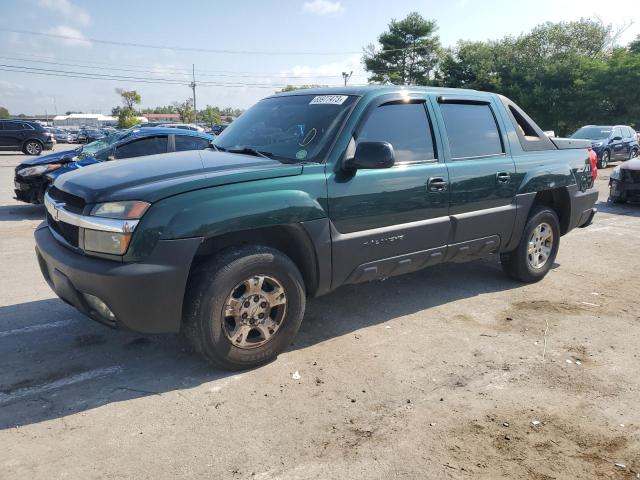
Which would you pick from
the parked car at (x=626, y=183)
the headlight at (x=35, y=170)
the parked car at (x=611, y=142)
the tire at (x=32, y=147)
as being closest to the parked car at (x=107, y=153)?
the headlight at (x=35, y=170)

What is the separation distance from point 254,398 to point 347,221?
1388 millimetres

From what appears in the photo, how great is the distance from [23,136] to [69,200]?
24.3 metres

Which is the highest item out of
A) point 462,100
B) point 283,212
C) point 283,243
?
point 462,100

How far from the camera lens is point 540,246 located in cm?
555

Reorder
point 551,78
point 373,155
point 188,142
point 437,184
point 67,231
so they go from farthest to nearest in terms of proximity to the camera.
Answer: point 551,78
point 188,142
point 437,184
point 373,155
point 67,231

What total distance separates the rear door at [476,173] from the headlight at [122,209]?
256cm

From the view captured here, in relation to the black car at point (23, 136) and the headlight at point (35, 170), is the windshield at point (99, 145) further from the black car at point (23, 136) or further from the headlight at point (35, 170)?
the black car at point (23, 136)

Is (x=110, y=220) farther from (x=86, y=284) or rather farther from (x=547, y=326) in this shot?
(x=547, y=326)

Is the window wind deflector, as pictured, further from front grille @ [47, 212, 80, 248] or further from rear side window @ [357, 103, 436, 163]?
front grille @ [47, 212, 80, 248]

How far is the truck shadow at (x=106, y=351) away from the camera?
3170 mm

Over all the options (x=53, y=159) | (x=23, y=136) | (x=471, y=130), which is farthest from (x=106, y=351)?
(x=23, y=136)

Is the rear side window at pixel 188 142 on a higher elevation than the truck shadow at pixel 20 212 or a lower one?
higher

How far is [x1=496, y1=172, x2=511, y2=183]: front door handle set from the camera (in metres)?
4.78

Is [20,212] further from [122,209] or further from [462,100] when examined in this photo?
[462,100]
